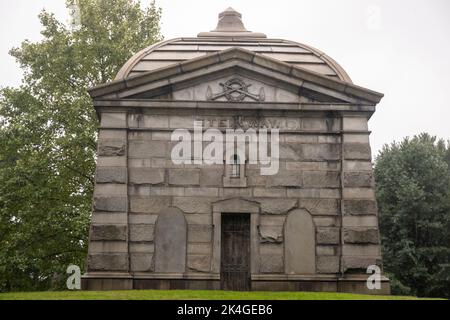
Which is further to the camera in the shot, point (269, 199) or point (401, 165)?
point (401, 165)

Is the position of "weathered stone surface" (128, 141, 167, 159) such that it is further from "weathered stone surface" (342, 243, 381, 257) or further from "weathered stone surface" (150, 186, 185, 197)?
"weathered stone surface" (342, 243, 381, 257)

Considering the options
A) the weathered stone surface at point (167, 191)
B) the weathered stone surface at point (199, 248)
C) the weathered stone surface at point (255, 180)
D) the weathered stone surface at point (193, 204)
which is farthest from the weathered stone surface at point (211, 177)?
the weathered stone surface at point (199, 248)

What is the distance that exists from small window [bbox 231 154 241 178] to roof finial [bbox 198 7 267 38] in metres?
5.09

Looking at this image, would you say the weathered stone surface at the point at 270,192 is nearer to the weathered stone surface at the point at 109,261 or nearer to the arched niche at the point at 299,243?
the arched niche at the point at 299,243

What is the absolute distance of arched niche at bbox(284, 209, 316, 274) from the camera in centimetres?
1673

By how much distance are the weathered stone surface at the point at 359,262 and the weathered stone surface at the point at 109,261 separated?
5.57 m

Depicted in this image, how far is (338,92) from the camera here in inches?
692

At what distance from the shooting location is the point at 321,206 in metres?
17.1

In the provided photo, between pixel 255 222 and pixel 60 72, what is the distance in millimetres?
15462

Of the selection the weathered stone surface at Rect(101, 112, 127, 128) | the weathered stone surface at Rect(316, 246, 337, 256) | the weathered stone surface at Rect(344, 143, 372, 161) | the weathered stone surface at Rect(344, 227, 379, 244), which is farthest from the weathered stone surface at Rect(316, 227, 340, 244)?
the weathered stone surface at Rect(101, 112, 127, 128)

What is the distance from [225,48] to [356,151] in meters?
5.07
